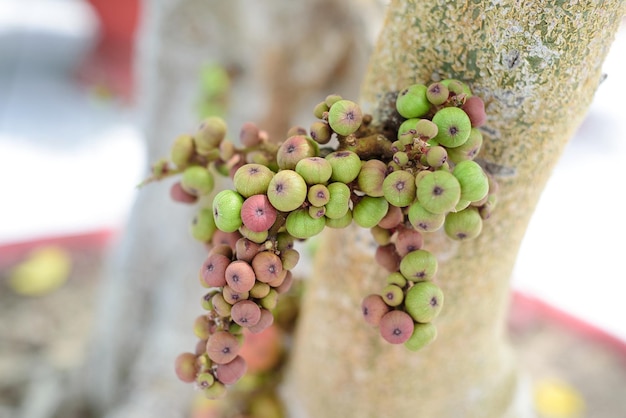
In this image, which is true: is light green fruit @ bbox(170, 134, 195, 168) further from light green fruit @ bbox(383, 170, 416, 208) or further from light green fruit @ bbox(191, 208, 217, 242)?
light green fruit @ bbox(383, 170, 416, 208)

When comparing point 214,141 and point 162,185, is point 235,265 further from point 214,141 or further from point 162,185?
point 162,185

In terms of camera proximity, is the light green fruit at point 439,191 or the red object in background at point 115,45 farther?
the red object in background at point 115,45

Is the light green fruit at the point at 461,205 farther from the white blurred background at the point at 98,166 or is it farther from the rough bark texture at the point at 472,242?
the white blurred background at the point at 98,166

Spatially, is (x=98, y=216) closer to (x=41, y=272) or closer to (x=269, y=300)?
(x=41, y=272)

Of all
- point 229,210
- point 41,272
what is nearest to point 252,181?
point 229,210

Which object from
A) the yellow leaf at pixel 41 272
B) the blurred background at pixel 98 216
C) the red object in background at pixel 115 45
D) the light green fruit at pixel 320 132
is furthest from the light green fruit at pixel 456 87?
the red object in background at pixel 115 45

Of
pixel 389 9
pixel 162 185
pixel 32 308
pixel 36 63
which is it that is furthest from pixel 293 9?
pixel 36 63
